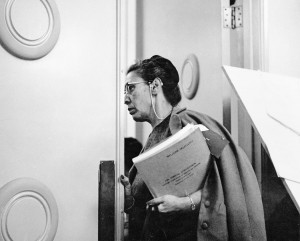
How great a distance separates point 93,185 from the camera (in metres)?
0.83

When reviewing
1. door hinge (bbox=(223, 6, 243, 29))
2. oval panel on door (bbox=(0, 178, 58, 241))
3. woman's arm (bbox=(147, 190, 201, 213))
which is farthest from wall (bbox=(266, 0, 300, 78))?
oval panel on door (bbox=(0, 178, 58, 241))

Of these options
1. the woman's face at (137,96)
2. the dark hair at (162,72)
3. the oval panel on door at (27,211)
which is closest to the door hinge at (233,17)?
the dark hair at (162,72)

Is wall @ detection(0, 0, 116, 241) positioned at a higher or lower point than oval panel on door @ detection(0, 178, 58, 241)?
higher

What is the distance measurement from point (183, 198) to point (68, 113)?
379 mm

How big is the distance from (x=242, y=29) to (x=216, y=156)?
0.59 meters

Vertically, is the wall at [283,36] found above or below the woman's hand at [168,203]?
above

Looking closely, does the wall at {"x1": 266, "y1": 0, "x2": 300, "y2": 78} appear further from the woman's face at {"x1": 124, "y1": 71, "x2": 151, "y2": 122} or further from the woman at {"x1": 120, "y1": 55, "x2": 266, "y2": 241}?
the woman's face at {"x1": 124, "y1": 71, "x2": 151, "y2": 122}

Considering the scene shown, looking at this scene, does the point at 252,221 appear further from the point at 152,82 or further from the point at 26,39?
the point at 26,39

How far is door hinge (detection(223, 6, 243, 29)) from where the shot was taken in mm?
1137

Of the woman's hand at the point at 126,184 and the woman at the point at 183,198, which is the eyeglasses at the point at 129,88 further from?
the woman's hand at the point at 126,184

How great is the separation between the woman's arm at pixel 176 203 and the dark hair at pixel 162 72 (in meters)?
0.37

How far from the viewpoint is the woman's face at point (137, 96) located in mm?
951

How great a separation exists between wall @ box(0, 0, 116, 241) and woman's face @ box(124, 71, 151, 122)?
0.10m

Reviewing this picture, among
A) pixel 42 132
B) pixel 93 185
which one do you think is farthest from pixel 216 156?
pixel 42 132
